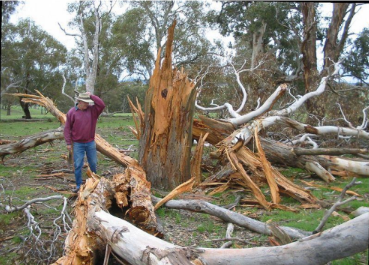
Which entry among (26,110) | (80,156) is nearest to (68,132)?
(80,156)

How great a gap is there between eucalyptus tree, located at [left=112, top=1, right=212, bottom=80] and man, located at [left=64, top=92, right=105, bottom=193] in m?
9.30

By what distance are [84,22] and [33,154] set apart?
1492cm

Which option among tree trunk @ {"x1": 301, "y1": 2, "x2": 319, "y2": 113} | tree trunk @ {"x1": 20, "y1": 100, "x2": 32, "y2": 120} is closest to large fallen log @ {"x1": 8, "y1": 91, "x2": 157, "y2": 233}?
tree trunk @ {"x1": 20, "y1": 100, "x2": 32, "y2": 120}

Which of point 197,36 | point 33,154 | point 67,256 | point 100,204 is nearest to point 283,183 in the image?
point 100,204

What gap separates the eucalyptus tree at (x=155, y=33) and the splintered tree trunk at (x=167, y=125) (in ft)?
30.5

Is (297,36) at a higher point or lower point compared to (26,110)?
higher

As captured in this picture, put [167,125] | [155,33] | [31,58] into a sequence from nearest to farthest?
1. [167,125]
2. [31,58]
3. [155,33]

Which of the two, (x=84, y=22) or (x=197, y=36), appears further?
(x=84, y=22)

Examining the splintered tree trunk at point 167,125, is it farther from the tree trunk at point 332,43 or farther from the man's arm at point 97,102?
the tree trunk at point 332,43

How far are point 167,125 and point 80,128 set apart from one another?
1.60m

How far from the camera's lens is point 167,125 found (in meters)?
6.53

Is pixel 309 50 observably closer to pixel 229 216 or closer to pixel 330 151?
pixel 330 151

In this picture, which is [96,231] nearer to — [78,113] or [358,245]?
[358,245]

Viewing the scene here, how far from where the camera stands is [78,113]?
6.64 metres
